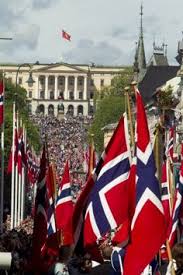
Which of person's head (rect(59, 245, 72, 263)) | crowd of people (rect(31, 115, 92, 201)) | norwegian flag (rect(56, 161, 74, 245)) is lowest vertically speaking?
crowd of people (rect(31, 115, 92, 201))

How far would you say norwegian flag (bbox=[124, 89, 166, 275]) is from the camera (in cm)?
1252

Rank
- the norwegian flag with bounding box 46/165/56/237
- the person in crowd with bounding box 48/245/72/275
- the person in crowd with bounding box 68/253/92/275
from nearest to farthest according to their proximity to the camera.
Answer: the person in crowd with bounding box 48/245/72/275 → the person in crowd with bounding box 68/253/92/275 → the norwegian flag with bounding box 46/165/56/237

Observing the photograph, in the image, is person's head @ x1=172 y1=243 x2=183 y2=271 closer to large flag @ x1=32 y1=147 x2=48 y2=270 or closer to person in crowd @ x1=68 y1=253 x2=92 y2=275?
person in crowd @ x1=68 y1=253 x2=92 y2=275

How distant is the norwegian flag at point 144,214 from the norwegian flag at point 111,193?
77cm

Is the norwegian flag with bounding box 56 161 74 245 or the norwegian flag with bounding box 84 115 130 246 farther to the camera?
the norwegian flag with bounding box 56 161 74 245

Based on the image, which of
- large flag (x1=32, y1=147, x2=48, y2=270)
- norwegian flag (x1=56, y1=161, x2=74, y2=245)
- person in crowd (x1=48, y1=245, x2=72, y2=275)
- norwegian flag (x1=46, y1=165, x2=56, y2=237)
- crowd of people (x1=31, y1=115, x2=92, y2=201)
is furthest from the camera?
crowd of people (x1=31, y1=115, x2=92, y2=201)

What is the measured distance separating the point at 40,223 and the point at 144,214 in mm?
3295

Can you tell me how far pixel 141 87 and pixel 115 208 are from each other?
10779 cm

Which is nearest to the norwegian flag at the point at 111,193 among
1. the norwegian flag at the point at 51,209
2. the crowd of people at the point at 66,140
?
the norwegian flag at the point at 51,209

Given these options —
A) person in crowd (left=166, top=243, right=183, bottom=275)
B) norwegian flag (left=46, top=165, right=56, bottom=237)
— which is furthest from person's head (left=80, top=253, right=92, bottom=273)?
person in crowd (left=166, top=243, right=183, bottom=275)

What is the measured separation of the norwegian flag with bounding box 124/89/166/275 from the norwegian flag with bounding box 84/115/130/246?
2.53ft

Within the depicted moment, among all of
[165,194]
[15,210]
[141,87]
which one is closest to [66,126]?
[141,87]

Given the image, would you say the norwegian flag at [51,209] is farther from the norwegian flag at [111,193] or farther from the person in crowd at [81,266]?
the norwegian flag at [111,193]

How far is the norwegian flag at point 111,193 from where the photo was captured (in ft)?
45.3
